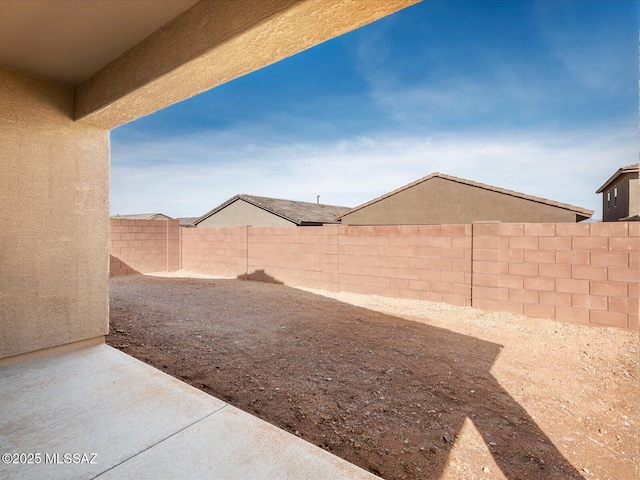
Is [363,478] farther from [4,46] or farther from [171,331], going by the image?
[171,331]

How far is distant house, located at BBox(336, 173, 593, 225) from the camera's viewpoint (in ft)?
39.6

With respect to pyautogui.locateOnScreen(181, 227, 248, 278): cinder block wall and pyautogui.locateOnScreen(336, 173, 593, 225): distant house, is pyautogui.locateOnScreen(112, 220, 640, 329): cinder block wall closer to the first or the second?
pyautogui.locateOnScreen(181, 227, 248, 278): cinder block wall

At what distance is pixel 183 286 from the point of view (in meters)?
8.73

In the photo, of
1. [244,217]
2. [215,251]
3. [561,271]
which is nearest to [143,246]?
[215,251]

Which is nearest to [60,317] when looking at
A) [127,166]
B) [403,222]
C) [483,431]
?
[483,431]

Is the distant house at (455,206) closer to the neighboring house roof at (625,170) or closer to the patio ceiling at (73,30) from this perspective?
the neighboring house roof at (625,170)

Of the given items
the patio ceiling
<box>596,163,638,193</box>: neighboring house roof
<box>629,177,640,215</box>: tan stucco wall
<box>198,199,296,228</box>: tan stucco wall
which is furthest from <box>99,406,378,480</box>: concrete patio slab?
<box>629,177,640,215</box>: tan stucco wall

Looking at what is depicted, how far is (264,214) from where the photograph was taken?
19.0 m

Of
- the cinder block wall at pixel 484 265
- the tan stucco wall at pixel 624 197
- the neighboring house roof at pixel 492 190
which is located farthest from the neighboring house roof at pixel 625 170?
the cinder block wall at pixel 484 265

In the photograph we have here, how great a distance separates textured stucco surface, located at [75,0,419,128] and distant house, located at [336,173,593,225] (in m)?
13.5

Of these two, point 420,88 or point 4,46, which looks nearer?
point 4,46

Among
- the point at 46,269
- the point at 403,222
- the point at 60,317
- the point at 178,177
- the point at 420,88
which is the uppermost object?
the point at 420,88

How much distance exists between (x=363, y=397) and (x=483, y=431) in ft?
3.20

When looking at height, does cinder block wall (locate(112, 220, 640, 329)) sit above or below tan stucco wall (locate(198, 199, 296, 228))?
below
